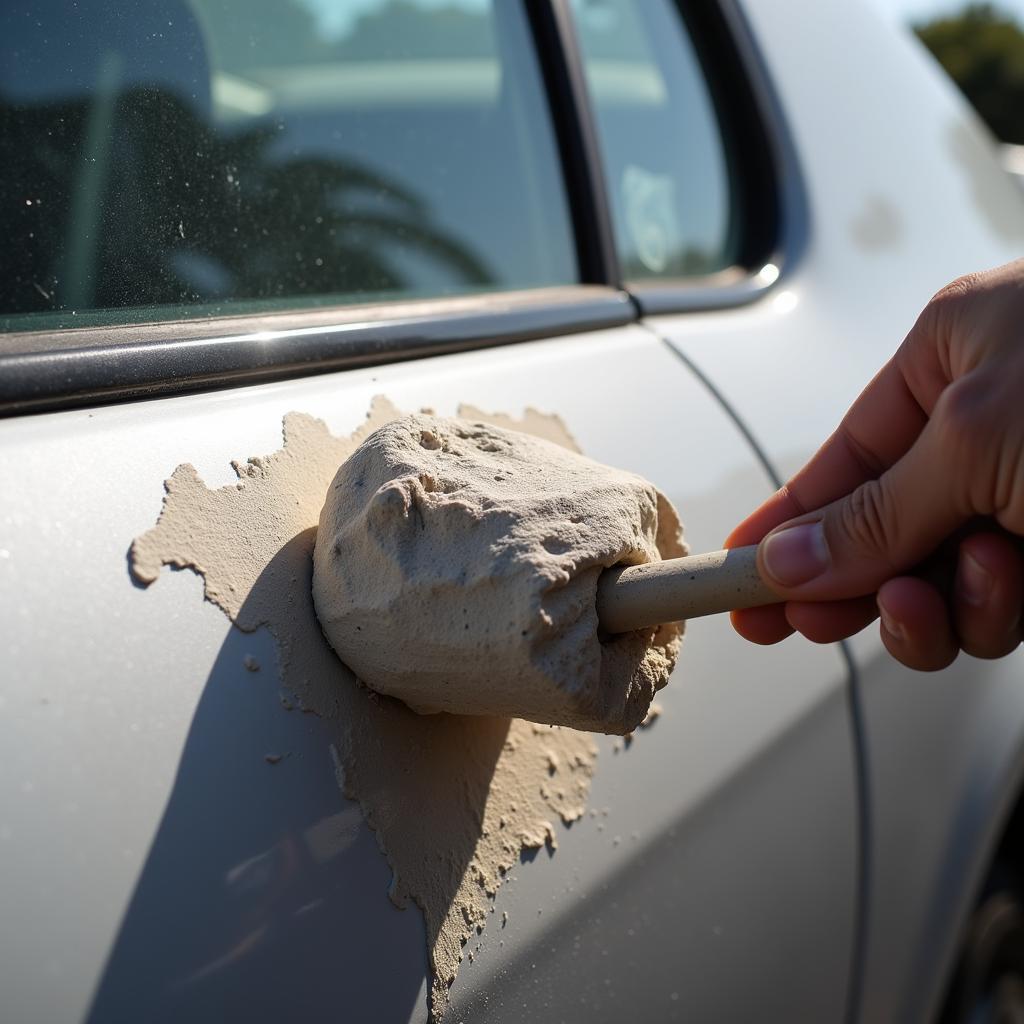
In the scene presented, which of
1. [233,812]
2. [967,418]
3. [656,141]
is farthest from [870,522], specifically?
[656,141]

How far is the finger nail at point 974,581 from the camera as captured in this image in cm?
101

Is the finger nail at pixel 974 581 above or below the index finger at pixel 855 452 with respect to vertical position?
above

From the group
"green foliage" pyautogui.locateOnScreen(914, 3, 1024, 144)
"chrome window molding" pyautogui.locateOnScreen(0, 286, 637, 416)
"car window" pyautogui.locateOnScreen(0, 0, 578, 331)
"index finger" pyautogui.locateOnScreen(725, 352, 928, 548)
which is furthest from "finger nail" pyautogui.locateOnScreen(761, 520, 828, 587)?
"green foliage" pyautogui.locateOnScreen(914, 3, 1024, 144)

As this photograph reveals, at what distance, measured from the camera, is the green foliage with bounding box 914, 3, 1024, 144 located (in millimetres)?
17047

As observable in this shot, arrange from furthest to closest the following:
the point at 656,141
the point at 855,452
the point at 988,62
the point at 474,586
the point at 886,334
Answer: the point at 988,62 → the point at 656,141 → the point at 886,334 → the point at 855,452 → the point at 474,586

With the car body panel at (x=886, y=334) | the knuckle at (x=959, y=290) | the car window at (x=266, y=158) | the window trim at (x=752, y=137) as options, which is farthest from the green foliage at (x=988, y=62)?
the knuckle at (x=959, y=290)

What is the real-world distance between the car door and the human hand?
349 millimetres

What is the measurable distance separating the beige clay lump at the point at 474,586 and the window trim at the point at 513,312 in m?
0.18

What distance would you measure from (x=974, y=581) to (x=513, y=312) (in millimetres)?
739

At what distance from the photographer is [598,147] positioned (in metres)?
1.93

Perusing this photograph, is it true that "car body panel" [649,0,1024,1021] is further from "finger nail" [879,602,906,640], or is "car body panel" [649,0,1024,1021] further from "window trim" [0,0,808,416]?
"finger nail" [879,602,906,640]

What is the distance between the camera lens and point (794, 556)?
3.32ft

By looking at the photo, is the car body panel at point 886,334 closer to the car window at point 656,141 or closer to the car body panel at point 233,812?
the car window at point 656,141

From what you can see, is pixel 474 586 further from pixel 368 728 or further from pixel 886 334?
pixel 886 334
